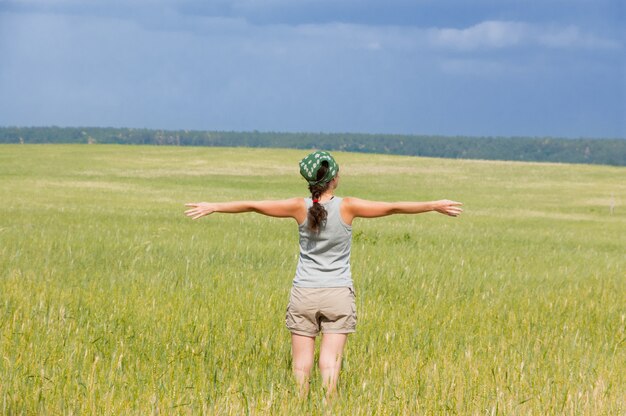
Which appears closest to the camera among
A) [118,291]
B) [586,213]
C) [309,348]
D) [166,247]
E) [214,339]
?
[309,348]

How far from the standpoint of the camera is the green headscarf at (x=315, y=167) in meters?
5.63

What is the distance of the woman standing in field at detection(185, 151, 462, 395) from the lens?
18.8 feet

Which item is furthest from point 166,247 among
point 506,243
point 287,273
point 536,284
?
point 506,243

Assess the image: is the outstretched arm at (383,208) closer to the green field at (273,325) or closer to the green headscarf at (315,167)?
the green headscarf at (315,167)

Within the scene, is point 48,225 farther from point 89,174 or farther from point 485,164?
point 485,164

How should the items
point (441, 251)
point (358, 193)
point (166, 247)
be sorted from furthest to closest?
1. point (358, 193)
2. point (441, 251)
3. point (166, 247)

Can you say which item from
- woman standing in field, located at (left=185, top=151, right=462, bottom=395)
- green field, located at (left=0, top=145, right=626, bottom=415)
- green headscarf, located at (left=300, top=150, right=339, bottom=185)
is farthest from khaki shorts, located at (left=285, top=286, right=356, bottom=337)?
green headscarf, located at (left=300, top=150, right=339, bottom=185)

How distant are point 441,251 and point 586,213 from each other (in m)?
28.6

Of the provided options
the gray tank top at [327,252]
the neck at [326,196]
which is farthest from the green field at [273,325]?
the neck at [326,196]

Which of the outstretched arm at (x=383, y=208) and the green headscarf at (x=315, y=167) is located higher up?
the green headscarf at (x=315, y=167)

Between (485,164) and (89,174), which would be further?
(485,164)

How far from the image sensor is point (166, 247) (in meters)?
14.8

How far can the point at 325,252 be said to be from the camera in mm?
5844

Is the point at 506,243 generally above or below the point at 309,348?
below
